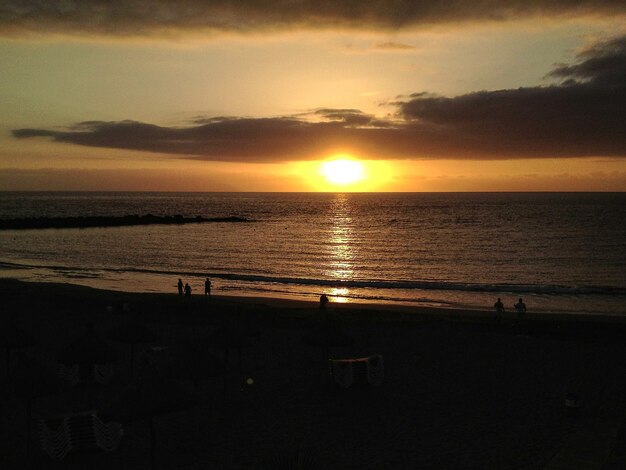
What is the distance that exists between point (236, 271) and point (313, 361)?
30.9 meters

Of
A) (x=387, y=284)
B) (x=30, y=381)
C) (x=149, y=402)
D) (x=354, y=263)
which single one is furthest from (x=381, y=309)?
(x=354, y=263)

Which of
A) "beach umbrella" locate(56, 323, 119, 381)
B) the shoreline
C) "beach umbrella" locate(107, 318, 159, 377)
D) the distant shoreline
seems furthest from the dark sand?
the distant shoreline

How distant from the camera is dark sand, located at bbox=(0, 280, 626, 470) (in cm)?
1070

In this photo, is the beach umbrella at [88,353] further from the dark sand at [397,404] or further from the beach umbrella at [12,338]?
the beach umbrella at [12,338]

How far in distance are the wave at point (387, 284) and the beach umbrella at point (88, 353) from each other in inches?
1110

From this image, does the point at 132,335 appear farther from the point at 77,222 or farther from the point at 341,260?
the point at 77,222

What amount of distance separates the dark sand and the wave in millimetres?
14750

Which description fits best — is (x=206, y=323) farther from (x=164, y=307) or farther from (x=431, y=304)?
(x=431, y=304)

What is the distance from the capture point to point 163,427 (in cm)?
1238

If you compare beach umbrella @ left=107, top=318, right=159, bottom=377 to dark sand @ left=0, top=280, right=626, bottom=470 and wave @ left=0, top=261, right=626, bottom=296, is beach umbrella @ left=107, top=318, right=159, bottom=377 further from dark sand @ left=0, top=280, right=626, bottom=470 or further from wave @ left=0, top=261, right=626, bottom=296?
wave @ left=0, top=261, right=626, bottom=296

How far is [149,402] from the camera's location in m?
9.29

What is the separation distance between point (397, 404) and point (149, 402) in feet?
21.3

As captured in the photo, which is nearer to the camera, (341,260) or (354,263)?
(354,263)

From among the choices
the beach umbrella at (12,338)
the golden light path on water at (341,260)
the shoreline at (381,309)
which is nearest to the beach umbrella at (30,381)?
the beach umbrella at (12,338)
